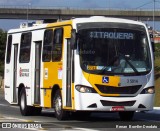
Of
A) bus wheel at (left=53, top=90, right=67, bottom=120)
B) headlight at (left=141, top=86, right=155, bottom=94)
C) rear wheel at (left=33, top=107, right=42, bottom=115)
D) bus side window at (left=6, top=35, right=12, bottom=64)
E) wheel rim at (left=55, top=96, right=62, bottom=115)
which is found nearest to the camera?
headlight at (left=141, top=86, right=155, bottom=94)

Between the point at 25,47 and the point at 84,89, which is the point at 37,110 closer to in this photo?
the point at 25,47

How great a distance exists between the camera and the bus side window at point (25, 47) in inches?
819

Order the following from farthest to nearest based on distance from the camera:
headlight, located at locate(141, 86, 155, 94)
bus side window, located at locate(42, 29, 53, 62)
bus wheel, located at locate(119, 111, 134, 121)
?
bus side window, located at locate(42, 29, 53, 62) < bus wheel, located at locate(119, 111, 134, 121) < headlight, located at locate(141, 86, 155, 94)

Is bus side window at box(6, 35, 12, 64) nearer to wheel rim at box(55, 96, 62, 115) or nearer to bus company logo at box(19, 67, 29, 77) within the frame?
bus company logo at box(19, 67, 29, 77)

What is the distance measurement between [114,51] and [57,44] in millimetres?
2073

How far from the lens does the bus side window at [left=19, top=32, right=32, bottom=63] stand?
819 inches

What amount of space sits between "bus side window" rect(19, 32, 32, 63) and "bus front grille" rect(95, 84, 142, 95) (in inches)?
184

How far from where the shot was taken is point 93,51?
17.1 m

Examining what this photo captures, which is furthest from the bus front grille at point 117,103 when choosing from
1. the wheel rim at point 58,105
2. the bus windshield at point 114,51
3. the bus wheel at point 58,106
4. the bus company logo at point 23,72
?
the bus company logo at point 23,72

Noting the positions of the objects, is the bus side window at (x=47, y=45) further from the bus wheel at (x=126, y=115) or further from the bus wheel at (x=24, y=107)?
the bus wheel at (x=126, y=115)

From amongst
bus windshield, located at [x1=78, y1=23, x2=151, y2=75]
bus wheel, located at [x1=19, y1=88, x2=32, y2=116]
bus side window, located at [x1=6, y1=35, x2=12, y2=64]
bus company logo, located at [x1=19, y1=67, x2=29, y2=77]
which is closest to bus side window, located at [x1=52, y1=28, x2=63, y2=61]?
bus windshield, located at [x1=78, y1=23, x2=151, y2=75]

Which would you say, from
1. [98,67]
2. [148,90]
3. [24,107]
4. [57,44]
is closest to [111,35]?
[98,67]

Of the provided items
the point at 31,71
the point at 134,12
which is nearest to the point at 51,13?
the point at 134,12

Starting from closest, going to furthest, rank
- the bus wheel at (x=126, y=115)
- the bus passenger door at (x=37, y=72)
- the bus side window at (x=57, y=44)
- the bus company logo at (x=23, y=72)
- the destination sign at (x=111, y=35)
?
the destination sign at (x=111, y=35) < the bus side window at (x=57, y=44) < the bus wheel at (x=126, y=115) < the bus passenger door at (x=37, y=72) < the bus company logo at (x=23, y=72)
